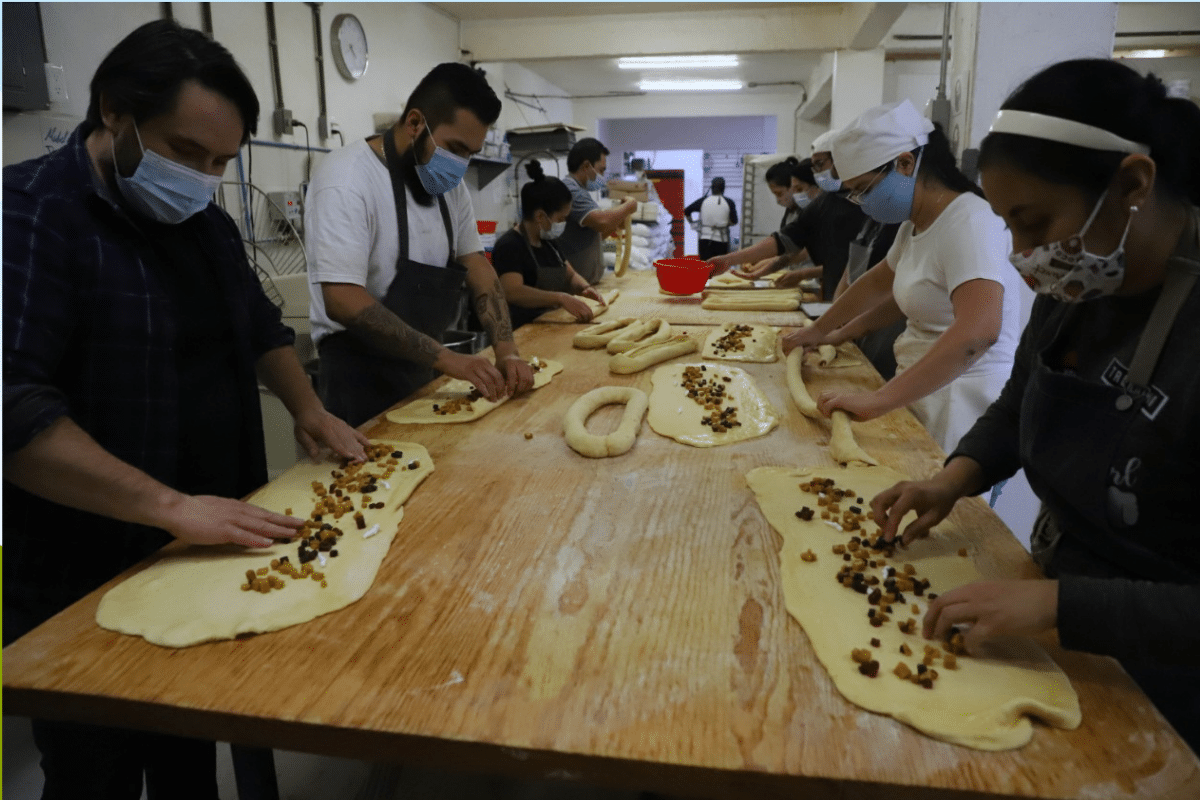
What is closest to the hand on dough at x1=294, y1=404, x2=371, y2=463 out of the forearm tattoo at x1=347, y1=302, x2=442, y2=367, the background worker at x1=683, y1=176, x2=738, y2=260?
the forearm tattoo at x1=347, y1=302, x2=442, y2=367

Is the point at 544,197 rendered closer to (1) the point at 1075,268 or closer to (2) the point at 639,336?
(2) the point at 639,336

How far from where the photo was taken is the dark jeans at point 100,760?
1.37m

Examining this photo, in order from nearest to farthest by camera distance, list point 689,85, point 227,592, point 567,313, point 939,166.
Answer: point 227,592 → point 939,166 → point 567,313 → point 689,85

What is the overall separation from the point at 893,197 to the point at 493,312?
4.54ft

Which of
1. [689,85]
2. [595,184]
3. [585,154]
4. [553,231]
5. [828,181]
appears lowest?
[553,231]

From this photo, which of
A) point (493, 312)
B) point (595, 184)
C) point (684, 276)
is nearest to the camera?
point (493, 312)

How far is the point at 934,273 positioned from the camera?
2111mm

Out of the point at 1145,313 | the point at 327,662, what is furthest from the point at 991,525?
the point at 327,662

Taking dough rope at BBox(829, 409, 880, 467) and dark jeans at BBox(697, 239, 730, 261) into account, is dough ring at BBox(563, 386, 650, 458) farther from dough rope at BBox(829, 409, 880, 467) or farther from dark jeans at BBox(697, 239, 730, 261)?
dark jeans at BBox(697, 239, 730, 261)

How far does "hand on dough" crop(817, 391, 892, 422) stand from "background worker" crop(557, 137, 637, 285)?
9.20ft

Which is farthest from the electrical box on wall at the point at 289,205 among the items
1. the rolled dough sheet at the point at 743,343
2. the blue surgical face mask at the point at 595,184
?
the rolled dough sheet at the point at 743,343

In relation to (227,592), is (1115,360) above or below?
above

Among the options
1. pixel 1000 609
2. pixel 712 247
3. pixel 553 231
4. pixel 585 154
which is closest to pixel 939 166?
pixel 1000 609

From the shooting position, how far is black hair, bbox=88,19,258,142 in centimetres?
A: 133
